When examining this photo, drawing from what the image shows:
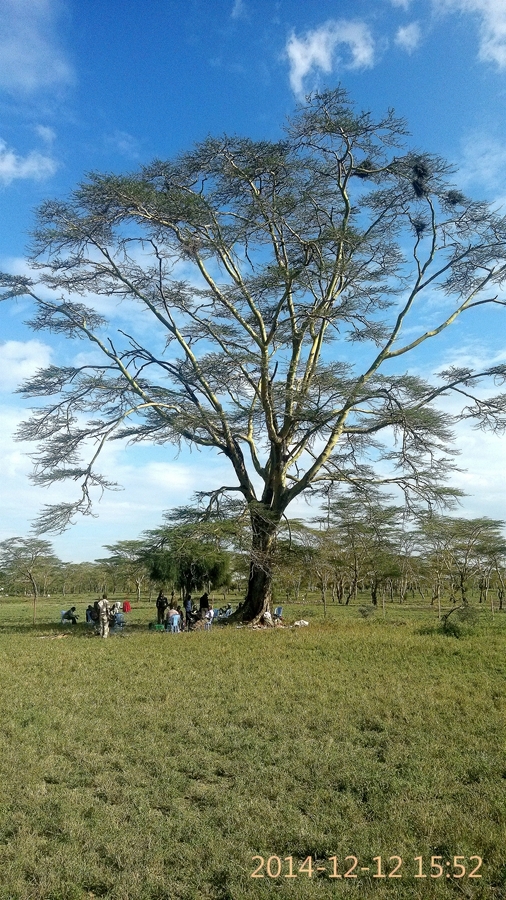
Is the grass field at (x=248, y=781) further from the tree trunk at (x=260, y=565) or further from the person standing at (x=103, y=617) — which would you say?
the tree trunk at (x=260, y=565)

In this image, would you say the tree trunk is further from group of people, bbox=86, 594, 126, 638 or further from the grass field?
the grass field

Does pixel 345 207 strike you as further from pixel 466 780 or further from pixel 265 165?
pixel 466 780

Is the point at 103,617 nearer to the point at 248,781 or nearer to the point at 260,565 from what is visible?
the point at 260,565

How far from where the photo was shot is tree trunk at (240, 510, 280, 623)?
14.7 meters

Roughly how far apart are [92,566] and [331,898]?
54.5 meters

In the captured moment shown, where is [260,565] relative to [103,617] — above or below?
above

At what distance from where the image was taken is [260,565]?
14.3 m

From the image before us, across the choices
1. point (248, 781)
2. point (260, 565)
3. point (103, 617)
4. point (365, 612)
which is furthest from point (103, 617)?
point (248, 781)

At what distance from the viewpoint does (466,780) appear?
4598mm

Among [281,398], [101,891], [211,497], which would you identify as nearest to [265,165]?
[281,398]

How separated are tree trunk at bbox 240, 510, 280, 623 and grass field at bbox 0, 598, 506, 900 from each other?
224 inches

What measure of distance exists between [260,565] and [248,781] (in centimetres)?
964

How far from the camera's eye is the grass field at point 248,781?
338 cm

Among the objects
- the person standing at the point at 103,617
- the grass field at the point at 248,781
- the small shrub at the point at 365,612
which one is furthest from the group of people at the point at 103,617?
the small shrub at the point at 365,612
